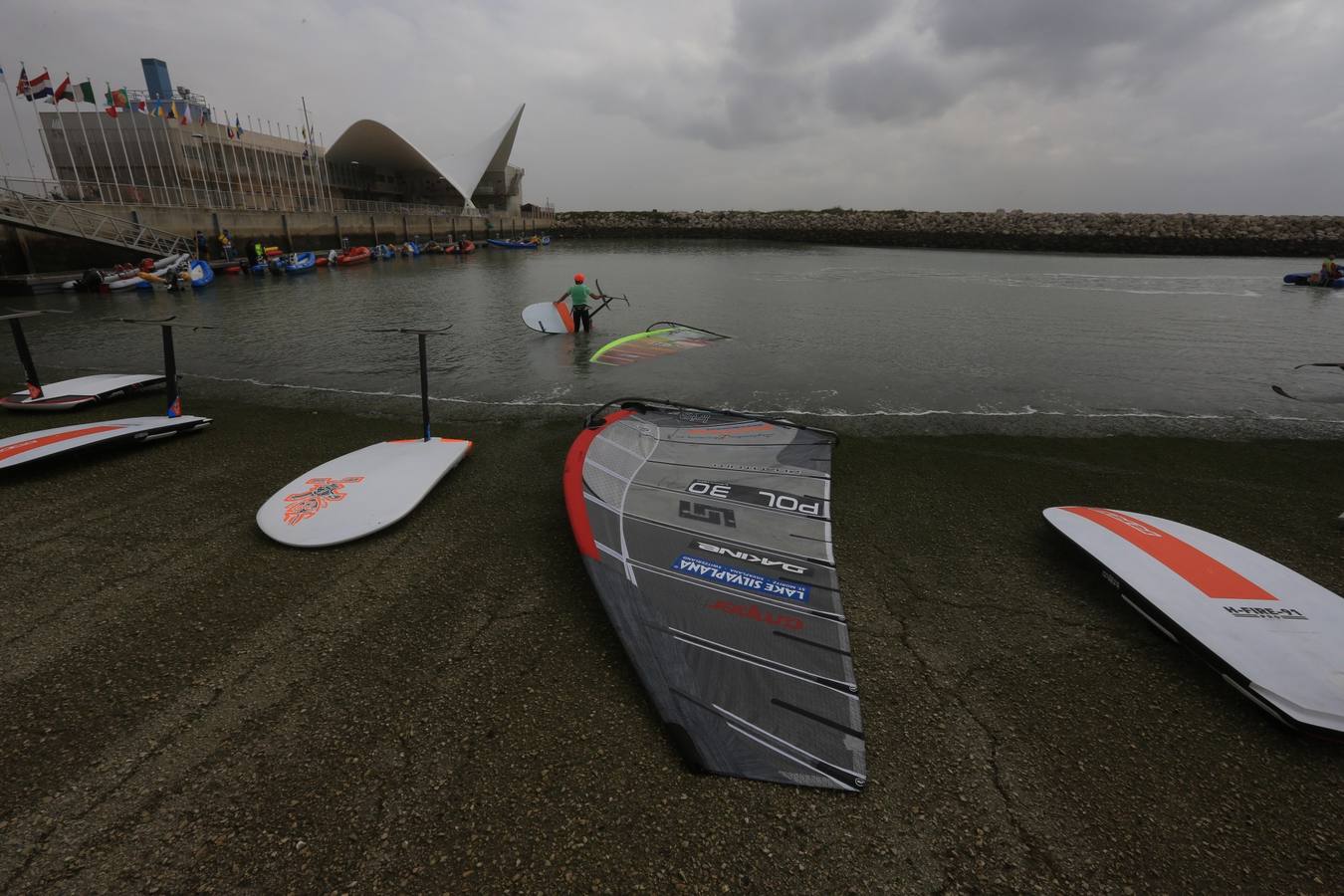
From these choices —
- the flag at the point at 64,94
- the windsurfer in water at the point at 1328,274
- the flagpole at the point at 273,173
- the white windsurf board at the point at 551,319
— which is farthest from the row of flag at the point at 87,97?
the windsurfer in water at the point at 1328,274

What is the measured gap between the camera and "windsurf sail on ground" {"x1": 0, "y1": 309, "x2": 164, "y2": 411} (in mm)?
8055

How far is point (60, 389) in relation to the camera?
892cm

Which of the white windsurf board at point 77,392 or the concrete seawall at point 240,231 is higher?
the concrete seawall at point 240,231

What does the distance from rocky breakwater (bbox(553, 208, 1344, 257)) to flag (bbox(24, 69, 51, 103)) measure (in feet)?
187

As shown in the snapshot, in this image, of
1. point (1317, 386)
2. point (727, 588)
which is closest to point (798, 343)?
point (1317, 386)

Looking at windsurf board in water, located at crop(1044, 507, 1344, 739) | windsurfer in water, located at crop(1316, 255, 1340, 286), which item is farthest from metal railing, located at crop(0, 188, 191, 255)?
windsurfer in water, located at crop(1316, 255, 1340, 286)

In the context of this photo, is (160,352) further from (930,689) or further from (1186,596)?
(1186,596)

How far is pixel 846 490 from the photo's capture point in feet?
20.8

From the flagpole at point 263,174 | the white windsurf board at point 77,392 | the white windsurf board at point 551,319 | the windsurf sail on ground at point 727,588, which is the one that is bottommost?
the windsurf sail on ground at point 727,588

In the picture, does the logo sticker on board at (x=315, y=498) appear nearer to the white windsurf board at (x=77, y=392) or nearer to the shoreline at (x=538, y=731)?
the shoreline at (x=538, y=731)

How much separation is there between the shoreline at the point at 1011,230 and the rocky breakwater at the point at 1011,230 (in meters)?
0.09

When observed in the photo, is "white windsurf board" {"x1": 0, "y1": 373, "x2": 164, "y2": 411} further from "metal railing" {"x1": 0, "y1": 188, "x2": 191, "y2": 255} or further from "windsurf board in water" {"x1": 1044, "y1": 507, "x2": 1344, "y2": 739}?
"metal railing" {"x1": 0, "y1": 188, "x2": 191, "y2": 255}

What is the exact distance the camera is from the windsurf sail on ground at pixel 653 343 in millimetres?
13359

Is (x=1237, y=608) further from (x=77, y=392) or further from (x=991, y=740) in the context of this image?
(x=77, y=392)
